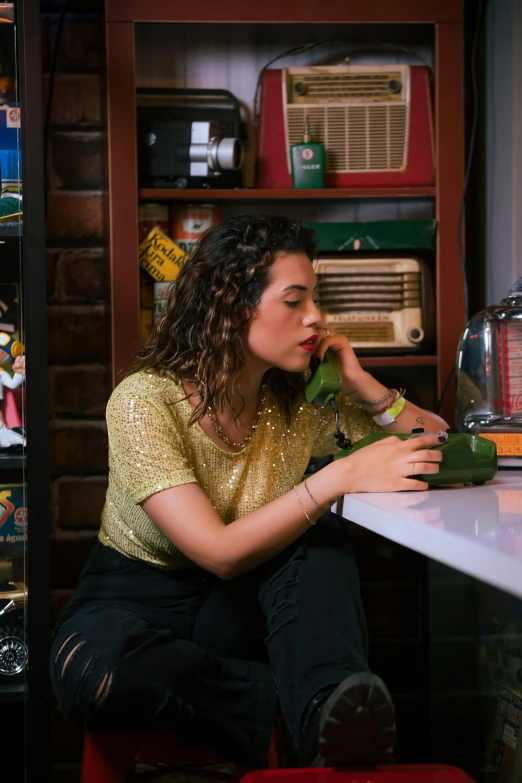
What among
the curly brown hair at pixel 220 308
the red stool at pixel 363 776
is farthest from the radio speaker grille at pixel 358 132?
the red stool at pixel 363 776

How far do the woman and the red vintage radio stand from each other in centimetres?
58

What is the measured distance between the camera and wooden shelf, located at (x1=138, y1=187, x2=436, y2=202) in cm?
201

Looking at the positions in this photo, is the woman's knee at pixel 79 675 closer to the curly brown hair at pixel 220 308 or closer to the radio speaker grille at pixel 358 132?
the curly brown hair at pixel 220 308

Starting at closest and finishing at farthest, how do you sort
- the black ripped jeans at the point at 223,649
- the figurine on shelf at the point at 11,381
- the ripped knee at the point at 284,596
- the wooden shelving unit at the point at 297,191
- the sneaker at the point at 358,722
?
the sneaker at the point at 358,722, the black ripped jeans at the point at 223,649, the ripped knee at the point at 284,596, the figurine on shelf at the point at 11,381, the wooden shelving unit at the point at 297,191

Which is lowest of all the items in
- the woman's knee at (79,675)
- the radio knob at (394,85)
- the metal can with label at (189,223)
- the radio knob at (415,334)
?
the woman's knee at (79,675)

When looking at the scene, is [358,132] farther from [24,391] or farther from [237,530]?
[237,530]

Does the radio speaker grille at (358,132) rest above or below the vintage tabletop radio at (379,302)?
above

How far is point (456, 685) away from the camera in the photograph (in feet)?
6.12

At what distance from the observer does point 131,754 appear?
1275 mm

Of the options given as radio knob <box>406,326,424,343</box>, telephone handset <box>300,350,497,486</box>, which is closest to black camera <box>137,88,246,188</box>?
radio knob <box>406,326,424,343</box>

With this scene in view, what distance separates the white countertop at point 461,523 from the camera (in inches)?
29.4

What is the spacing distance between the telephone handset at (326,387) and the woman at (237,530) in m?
0.05

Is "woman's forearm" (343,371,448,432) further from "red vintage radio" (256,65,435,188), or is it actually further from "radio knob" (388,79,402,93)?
"radio knob" (388,79,402,93)

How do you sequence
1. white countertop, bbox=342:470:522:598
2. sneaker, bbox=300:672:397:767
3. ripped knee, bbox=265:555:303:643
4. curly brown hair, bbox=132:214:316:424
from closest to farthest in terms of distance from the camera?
white countertop, bbox=342:470:522:598, sneaker, bbox=300:672:397:767, ripped knee, bbox=265:555:303:643, curly brown hair, bbox=132:214:316:424
